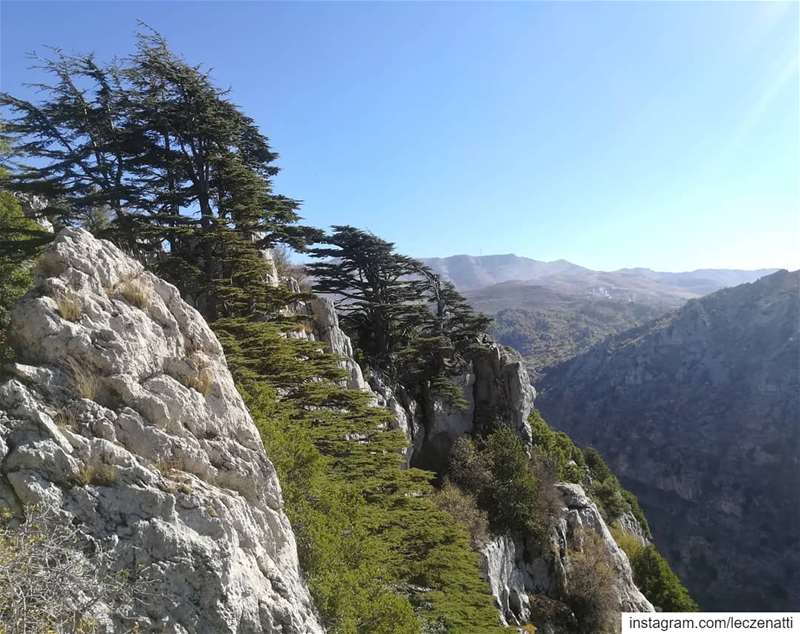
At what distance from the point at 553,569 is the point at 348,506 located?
62.8 feet

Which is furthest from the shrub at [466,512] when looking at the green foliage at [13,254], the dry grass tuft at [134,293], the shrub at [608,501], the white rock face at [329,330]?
the shrub at [608,501]

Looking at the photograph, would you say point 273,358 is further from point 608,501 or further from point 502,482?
point 608,501

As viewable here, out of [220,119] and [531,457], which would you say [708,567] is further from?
[220,119]

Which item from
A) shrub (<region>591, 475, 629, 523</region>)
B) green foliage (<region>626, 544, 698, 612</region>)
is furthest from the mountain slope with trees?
shrub (<region>591, 475, 629, 523</region>)

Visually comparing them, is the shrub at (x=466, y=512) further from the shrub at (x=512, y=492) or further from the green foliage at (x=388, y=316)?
the green foliage at (x=388, y=316)

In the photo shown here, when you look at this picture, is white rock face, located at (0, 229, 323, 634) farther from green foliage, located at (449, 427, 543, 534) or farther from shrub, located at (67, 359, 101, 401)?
green foliage, located at (449, 427, 543, 534)

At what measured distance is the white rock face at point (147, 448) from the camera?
5430 mm

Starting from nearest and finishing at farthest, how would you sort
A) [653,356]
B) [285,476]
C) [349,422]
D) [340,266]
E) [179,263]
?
1. [285,476]
2. [349,422]
3. [179,263]
4. [340,266]
5. [653,356]

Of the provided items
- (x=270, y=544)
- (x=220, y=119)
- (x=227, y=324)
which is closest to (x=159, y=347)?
(x=270, y=544)

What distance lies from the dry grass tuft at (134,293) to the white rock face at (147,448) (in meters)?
0.02

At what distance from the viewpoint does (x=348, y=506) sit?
40.0ft

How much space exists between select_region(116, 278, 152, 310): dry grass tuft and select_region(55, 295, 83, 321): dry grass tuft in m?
0.98

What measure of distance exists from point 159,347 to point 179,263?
1004 centimetres

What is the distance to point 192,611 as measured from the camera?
5426 millimetres
